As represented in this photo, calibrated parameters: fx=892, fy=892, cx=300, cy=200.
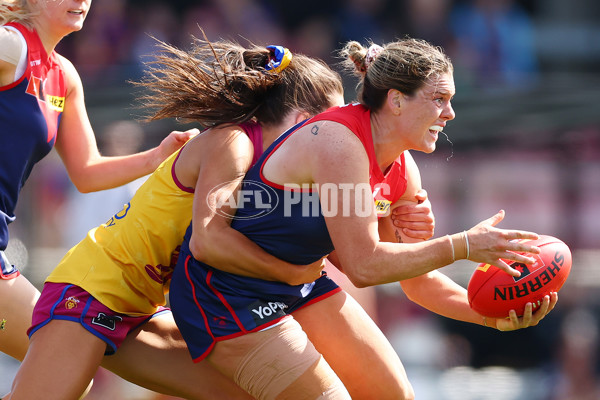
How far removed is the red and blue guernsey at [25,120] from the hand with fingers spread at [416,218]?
1.57 metres

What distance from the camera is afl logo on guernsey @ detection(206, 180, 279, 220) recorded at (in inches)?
132

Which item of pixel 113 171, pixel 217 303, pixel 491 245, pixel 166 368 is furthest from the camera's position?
pixel 113 171

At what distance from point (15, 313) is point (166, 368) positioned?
67 cm

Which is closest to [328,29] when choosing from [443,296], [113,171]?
[113,171]

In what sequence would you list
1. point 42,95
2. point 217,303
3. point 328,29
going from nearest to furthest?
point 217,303 < point 42,95 < point 328,29

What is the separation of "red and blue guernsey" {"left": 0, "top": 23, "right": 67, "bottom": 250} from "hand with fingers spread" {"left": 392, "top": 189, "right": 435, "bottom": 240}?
1.57 meters

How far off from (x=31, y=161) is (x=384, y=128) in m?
1.57

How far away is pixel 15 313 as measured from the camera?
3.72 m

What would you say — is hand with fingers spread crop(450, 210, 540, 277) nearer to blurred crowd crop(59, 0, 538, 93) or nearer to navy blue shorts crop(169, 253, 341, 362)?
navy blue shorts crop(169, 253, 341, 362)

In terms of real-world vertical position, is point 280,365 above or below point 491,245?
below

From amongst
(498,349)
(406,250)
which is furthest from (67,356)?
(498,349)

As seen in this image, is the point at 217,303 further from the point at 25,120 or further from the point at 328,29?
the point at 328,29

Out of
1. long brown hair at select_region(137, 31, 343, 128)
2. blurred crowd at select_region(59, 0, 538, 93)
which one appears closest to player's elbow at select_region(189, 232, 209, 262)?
long brown hair at select_region(137, 31, 343, 128)

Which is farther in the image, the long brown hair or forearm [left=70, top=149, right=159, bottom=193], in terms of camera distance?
forearm [left=70, top=149, right=159, bottom=193]
